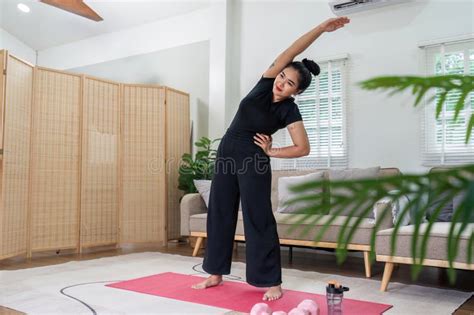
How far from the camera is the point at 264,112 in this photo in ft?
8.21

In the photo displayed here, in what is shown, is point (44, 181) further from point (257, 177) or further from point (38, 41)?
point (38, 41)

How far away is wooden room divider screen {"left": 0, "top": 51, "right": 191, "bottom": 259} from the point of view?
12.5 ft

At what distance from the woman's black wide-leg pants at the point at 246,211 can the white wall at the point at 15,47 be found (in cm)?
555

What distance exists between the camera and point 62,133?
168 inches

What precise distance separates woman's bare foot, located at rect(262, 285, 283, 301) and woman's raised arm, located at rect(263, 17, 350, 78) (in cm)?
121

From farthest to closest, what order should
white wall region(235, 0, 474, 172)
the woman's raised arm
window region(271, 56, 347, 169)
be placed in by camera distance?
window region(271, 56, 347, 169) → white wall region(235, 0, 474, 172) → the woman's raised arm

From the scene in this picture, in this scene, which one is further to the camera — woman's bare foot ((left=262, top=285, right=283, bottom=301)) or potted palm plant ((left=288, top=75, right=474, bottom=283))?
woman's bare foot ((left=262, top=285, right=283, bottom=301))

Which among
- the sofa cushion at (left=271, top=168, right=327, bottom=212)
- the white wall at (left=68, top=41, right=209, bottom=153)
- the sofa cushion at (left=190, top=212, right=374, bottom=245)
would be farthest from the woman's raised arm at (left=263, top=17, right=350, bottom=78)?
the white wall at (left=68, top=41, right=209, bottom=153)

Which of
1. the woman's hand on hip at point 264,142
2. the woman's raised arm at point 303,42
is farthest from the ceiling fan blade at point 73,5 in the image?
the woman's hand on hip at point 264,142

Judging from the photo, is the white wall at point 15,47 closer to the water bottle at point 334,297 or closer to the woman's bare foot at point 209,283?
the woman's bare foot at point 209,283

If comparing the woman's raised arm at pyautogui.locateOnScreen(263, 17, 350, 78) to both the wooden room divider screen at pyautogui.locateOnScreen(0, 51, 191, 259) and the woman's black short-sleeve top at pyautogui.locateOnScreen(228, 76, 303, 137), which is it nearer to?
the woman's black short-sleeve top at pyautogui.locateOnScreen(228, 76, 303, 137)

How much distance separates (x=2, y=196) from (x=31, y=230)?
1.62 ft

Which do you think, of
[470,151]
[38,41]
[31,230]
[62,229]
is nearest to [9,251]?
[31,230]

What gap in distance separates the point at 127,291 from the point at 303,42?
1780 millimetres
